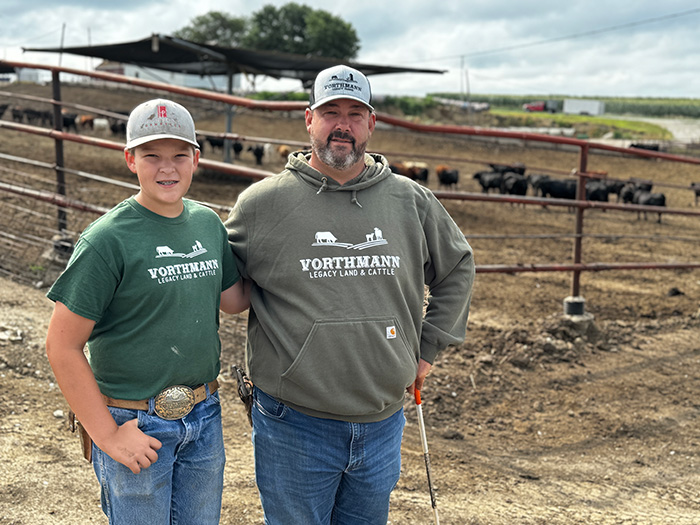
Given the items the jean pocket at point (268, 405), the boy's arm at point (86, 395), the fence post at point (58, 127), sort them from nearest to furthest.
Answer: the boy's arm at point (86, 395) < the jean pocket at point (268, 405) < the fence post at point (58, 127)

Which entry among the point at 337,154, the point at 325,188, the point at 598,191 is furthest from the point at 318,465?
the point at 598,191

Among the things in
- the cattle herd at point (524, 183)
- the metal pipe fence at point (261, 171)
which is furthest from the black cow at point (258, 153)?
the metal pipe fence at point (261, 171)

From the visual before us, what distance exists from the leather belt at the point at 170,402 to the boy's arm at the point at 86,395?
6 cm

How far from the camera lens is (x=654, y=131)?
158 ft

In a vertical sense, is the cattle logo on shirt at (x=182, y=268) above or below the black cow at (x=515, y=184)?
above

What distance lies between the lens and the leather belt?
68.5 inches

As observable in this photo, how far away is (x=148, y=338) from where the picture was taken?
1728 millimetres

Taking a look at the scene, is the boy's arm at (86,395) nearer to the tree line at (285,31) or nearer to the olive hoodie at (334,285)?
the olive hoodie at (334,285)

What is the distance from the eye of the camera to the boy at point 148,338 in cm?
164

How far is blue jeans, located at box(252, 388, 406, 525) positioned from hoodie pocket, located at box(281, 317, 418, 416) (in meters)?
0.08

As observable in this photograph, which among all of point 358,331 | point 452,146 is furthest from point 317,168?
point 452,146

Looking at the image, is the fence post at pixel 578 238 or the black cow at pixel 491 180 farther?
the black cow at pixel 491 180

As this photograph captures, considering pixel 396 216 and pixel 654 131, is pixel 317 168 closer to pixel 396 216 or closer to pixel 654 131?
pixel 396 216

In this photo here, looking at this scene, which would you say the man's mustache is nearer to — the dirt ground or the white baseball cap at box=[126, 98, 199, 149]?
the white baseball cap at box=[126, 98, 199, 149]
